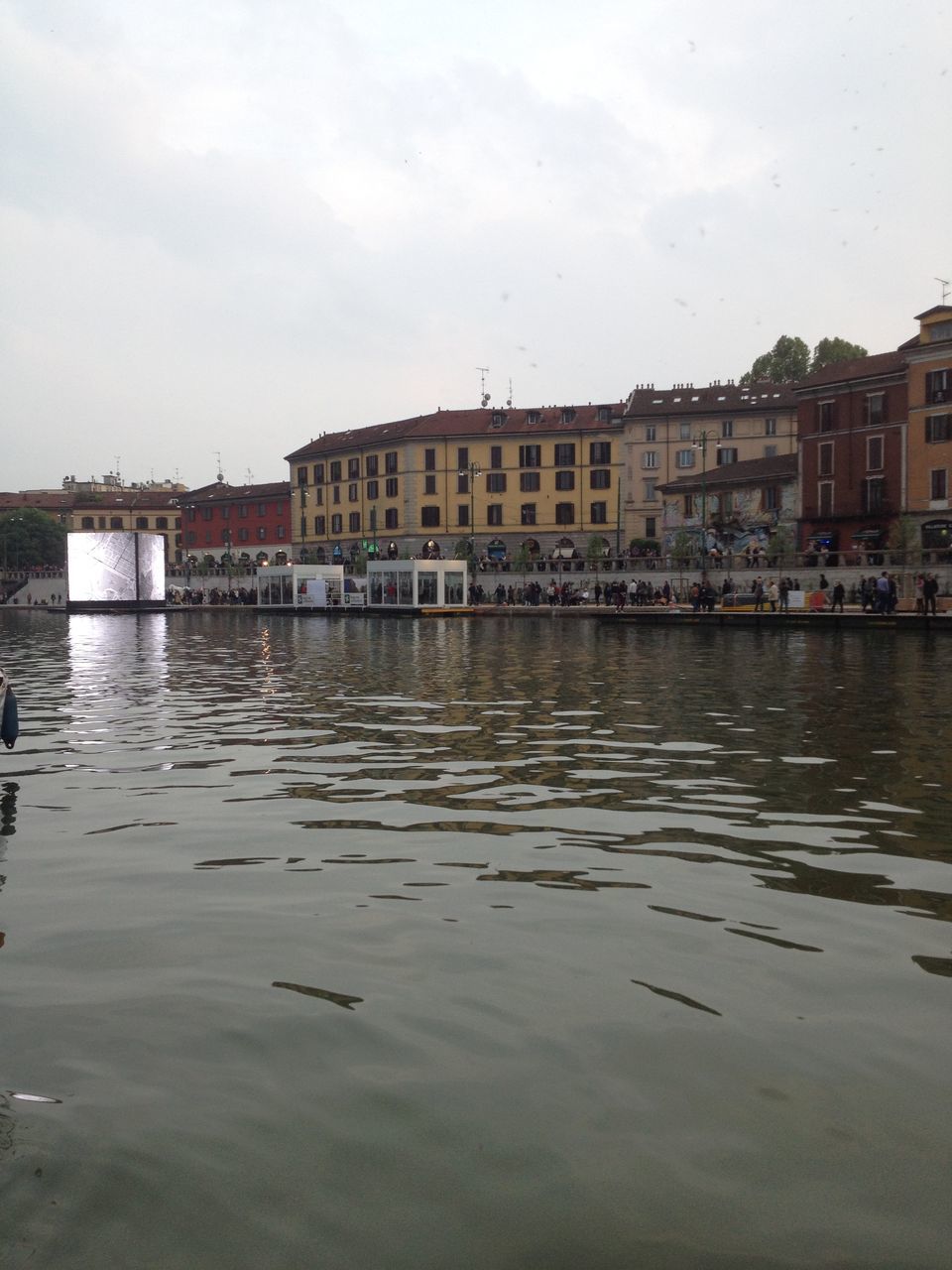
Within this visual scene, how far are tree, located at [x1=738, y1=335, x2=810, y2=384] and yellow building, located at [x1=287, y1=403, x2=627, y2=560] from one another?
44.3 ft

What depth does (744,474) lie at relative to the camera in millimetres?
70438

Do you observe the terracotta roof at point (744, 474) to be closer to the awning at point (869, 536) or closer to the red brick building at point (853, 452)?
the red brick building at point (853, 452)

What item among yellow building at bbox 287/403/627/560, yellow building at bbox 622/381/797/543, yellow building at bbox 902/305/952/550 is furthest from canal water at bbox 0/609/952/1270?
yellow building at bbox 287/403/627/560

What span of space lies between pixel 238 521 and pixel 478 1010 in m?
106

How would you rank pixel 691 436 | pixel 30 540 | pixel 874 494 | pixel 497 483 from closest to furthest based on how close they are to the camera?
pixel 874 494
pixel 691 436
pixel 497 483
pixel 30 540

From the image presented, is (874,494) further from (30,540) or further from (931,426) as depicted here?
(30,540)

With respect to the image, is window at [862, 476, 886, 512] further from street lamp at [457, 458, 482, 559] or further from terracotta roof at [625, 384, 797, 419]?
street lamp at [457, 458, 482, 559]

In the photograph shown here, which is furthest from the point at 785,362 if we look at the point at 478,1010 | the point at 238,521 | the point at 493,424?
the point at 478,1010

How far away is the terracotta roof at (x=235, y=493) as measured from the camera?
10425 centimetres

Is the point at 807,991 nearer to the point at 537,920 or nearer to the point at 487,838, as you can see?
the point at 537,920

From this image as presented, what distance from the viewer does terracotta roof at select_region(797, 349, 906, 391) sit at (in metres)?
58.4

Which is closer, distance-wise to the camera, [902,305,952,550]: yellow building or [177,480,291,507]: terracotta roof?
[902,305,952,550]: yellow building

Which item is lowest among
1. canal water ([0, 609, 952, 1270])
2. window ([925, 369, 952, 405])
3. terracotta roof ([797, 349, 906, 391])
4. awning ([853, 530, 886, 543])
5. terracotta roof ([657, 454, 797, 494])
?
canal water ([0, 609, 952, 1270])

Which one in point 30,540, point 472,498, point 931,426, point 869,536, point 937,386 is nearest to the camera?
point 937,386
